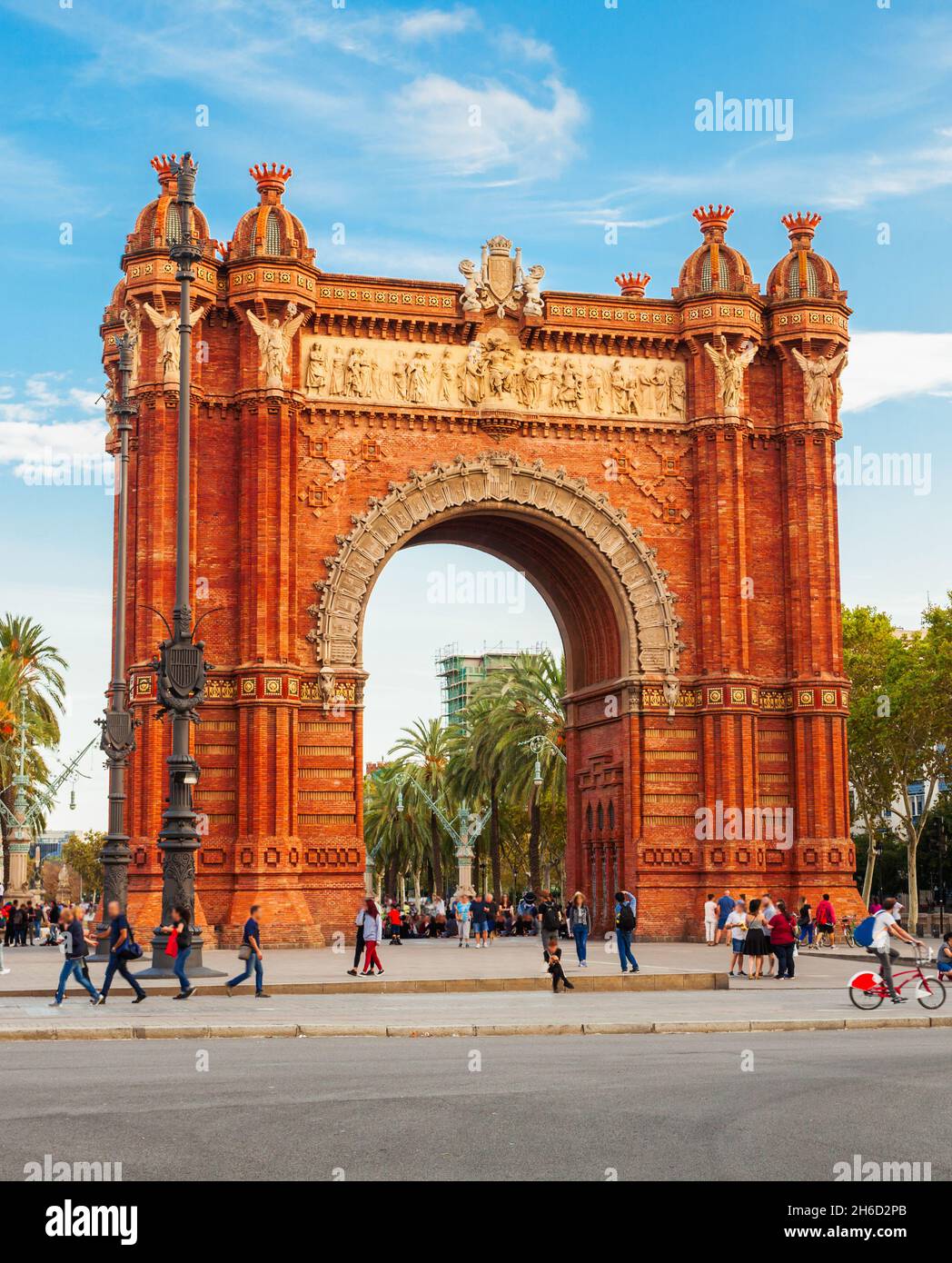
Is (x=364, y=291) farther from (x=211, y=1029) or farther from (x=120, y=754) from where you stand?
(x=211, y=1029)

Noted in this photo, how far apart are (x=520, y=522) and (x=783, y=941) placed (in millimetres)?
16096

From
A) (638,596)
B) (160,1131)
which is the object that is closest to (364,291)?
(638,596)

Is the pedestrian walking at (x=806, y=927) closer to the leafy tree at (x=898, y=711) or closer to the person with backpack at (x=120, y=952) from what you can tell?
the leafy tree at (x=898, y=711)

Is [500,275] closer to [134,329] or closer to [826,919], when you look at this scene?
[134,329]

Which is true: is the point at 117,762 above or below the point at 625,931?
above

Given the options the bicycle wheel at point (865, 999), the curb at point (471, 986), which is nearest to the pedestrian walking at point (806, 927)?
the curb at point (471, 986)

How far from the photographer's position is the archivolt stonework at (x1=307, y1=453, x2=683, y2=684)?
38.6 metres

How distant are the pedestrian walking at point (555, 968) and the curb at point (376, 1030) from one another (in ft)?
16.4

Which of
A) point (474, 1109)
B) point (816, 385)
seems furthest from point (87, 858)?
point (474, 1109)

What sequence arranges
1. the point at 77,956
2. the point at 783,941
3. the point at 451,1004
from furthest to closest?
→ the point at 783,941 → the point at 451,1004 → the point at 77,956

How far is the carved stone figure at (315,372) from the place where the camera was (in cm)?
3897

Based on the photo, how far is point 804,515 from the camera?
135 feet

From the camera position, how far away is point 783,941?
92.6ft

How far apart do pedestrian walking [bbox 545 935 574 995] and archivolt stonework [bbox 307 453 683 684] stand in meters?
14.2
